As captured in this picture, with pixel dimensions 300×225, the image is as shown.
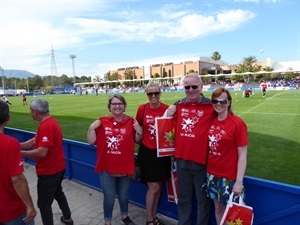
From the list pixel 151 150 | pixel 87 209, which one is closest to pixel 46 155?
pixel 151 150

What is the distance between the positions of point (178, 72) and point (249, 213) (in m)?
120

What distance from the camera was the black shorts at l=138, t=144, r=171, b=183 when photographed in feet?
12.5

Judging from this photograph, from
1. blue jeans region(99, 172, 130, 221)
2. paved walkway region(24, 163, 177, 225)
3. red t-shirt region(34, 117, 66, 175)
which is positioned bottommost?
paved walkway region(24, 163, 177, 225)

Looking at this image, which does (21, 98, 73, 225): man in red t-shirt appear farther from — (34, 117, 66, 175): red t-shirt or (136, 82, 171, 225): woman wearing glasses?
(136, 82, 171, 225): woman wearing glasses

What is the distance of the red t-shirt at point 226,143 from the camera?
2.85 meters

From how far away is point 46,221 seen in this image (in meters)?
3.70

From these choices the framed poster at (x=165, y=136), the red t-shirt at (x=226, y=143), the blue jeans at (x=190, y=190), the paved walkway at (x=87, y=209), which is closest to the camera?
the red t-shirt at (x=226, y=143)

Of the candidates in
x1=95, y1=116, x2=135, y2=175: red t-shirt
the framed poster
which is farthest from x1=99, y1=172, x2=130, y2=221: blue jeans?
the framed poster

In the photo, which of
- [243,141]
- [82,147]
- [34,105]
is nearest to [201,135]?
[243,141]

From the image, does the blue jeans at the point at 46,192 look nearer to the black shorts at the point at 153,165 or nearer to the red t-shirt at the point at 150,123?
the black shorts at the point at 153,165

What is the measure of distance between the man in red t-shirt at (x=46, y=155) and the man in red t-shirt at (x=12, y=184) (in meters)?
0.87

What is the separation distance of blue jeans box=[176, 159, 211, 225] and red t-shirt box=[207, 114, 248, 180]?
27 cm

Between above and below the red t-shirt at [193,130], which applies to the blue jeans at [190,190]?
below

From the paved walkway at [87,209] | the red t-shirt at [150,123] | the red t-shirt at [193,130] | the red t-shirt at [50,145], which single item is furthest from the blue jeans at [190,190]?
the red t-shirt at [50,145]
